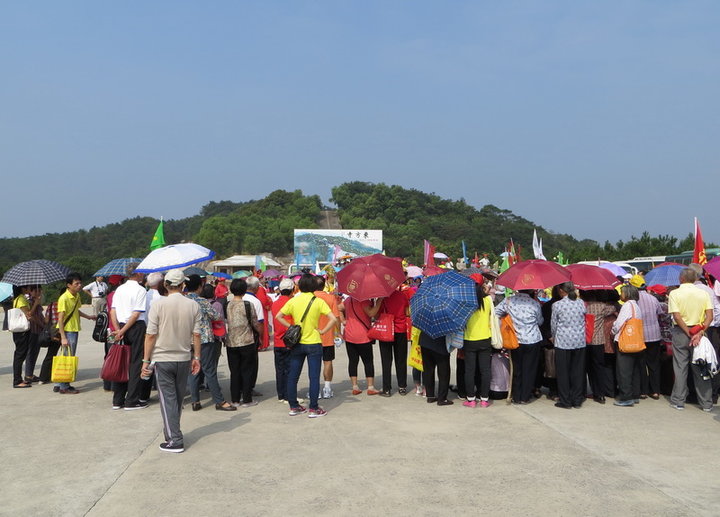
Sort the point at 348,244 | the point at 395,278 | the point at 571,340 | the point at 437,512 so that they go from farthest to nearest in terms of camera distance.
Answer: the point at 348,244 → the point at 395,278 → the point at 571,340 → the point at 437,512

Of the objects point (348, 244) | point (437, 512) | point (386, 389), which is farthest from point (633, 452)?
point (348, 244)

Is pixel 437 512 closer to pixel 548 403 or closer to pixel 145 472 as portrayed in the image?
pixel 145 472

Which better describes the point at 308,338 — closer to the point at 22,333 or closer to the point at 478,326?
the point at 478,326

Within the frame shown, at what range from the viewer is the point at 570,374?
23.5 ft

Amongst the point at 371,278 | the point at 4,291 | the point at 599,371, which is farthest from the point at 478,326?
the point at 4,291

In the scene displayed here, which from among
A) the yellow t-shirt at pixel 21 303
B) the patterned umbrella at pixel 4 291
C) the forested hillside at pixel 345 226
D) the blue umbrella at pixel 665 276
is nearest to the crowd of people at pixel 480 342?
the yellow t-shirt at pixel 21 303

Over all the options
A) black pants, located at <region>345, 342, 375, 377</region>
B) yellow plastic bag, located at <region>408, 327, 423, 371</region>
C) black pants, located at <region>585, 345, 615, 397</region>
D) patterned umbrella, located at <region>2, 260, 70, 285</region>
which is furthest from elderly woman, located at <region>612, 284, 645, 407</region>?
patterned umbrella, located at <region>2, 260, 70, 285</region>

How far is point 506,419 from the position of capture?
654cm

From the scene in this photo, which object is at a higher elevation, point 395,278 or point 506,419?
point 395,278

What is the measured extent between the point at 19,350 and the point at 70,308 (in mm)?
991

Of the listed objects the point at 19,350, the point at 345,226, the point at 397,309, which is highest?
the point at 345,226

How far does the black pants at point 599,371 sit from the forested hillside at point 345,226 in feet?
178

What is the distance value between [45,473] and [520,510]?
12.6 feet

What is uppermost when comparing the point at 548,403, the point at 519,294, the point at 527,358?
the point at 519,294
